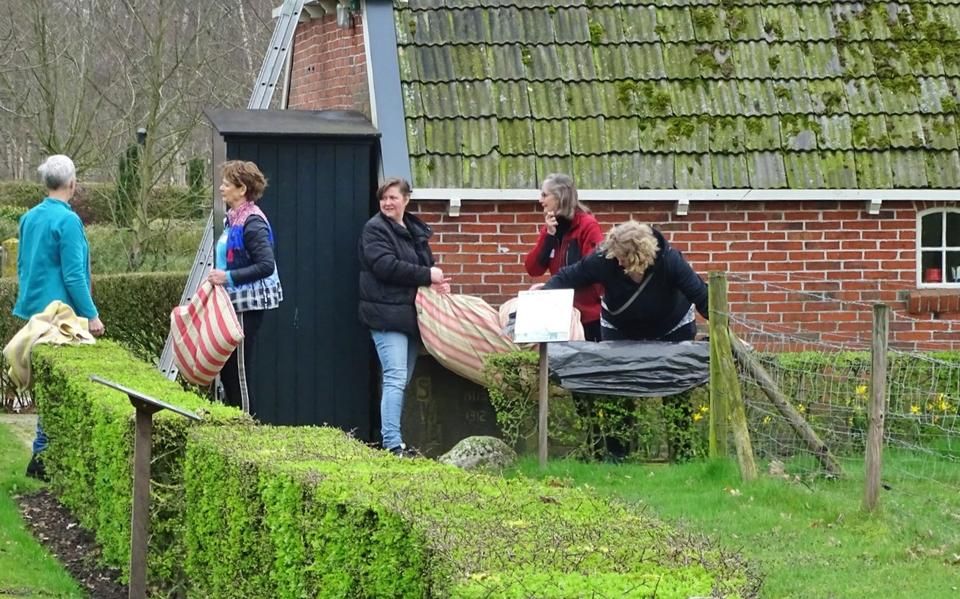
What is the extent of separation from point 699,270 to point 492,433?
208 cm

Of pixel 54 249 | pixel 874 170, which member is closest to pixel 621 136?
pixel 874 170

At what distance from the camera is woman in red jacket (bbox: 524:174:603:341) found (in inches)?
395

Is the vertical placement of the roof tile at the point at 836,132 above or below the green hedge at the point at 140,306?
above

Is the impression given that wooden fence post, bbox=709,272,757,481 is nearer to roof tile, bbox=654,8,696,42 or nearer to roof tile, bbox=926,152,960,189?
roof tile, bbox=926,152,960,189

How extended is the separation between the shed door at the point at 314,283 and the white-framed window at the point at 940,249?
14.4 feet

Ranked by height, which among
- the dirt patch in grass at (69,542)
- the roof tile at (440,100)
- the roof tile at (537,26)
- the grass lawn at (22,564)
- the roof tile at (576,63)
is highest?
the roof tile at (537,26)

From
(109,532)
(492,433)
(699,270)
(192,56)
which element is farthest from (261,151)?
(192,56)

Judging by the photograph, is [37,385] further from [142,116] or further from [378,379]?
[142,116]

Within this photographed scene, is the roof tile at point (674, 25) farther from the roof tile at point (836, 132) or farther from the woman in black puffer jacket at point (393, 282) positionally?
the woman in black puffer jacket at point (393, 282)

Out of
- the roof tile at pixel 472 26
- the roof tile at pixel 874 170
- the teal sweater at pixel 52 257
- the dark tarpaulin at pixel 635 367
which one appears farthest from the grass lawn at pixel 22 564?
the roof tile at pixel 874 170

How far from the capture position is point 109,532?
7.54 meters

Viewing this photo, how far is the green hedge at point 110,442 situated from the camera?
6781 millimetres

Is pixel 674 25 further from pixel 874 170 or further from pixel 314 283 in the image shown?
pixel 314 283

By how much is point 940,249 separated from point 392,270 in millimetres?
4633
